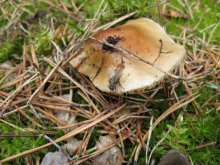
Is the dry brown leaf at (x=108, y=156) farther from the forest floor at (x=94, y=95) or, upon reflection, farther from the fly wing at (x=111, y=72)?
the fly wing at (x=111, y=72)

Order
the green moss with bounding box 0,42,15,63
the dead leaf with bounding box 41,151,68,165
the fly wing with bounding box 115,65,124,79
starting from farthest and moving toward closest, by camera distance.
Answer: the green moss with bounding box 0,42,15,63, the fly wing with bounding box 115,65,124,79, the dead leaf with bounding box 41,151,68,165

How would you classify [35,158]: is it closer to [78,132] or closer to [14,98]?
[78,132]

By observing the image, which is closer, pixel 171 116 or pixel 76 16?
pixel 171 116

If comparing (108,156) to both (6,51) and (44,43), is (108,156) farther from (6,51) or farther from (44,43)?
(6,51)

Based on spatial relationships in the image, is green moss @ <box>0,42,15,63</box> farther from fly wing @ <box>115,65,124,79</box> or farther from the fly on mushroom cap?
fly wing @ <box>115,65,124,79</box>

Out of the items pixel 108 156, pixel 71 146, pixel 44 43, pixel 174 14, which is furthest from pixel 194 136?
pixel 44 43

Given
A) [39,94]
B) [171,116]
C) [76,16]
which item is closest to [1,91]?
[39,94]

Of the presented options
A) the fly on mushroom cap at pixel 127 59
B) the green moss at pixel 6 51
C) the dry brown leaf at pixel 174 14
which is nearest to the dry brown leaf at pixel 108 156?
the fly on mushroom cap at pixel 127 59

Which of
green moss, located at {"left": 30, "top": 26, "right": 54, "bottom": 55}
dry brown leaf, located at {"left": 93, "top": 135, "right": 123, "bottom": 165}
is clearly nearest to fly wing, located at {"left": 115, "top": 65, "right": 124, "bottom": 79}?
dry brown leaf, located at {"left": 93, "top": 135, "right": 123, "bottom": 165}
